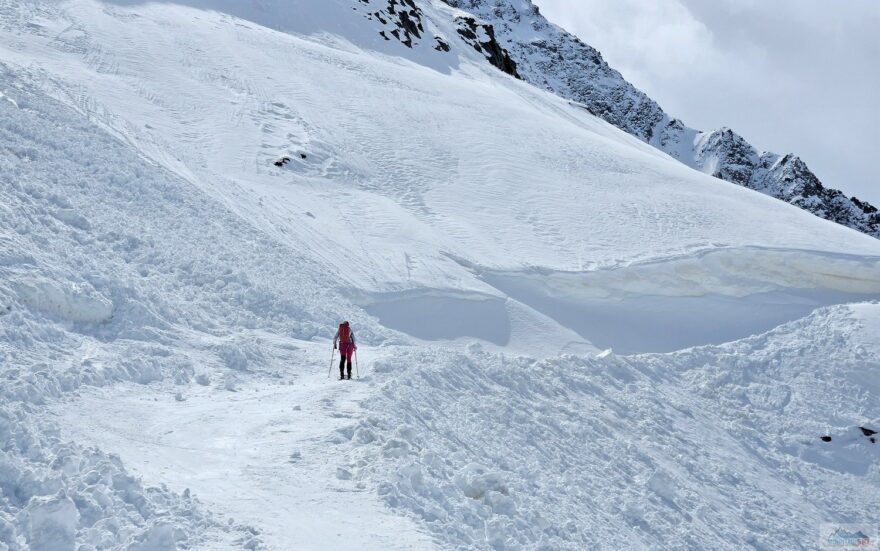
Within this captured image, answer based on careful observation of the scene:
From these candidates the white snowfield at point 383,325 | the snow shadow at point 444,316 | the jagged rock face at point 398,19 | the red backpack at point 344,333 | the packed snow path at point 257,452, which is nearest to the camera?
the packed snow path at point 257,452

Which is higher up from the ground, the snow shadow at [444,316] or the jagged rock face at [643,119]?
the jagged rock face at [643,119]

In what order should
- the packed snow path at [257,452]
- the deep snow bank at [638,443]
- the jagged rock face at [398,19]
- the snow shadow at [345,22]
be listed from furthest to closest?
the jagged rock face at [398,19], the snow shadow at [345,22], the deep snow bank at [638,443], the packed snow path at [257,452]

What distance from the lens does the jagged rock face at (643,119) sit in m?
141

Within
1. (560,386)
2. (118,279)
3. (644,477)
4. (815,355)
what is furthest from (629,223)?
(118,279)

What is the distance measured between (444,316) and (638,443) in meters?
6.36

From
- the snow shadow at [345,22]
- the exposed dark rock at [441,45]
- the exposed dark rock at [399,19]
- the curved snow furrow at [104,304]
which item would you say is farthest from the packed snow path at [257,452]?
the exposed dark rock at [441,45]

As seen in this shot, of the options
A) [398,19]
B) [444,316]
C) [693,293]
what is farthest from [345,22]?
[444,316]

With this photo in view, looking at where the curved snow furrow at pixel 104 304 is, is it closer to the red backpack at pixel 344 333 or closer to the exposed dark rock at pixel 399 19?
the red backpack at pixel 344 333

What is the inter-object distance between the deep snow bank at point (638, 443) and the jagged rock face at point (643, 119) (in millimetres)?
114647

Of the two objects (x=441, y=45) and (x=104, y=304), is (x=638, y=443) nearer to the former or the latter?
(x=104, y=304)

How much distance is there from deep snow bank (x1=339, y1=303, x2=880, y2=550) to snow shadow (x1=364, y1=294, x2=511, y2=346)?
293 centimetres

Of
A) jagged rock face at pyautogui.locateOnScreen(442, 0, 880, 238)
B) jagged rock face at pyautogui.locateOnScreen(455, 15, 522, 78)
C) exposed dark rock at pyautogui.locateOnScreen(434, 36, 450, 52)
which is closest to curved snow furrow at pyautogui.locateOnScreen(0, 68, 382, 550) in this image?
exposed dark rock at pyautogui.locateOnScreen(434, 36, 450, 52)

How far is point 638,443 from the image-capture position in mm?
14719

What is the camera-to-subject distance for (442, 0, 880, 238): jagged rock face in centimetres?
14100
